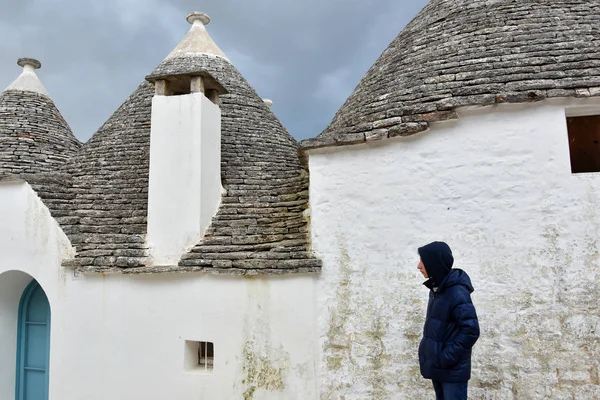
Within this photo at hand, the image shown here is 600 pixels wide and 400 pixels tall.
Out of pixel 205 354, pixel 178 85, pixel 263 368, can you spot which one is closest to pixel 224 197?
pixel 178 85

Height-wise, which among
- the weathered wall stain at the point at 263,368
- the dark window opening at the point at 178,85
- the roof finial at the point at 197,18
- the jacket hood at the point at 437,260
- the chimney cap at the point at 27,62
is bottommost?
the weathered wall stain at the point at 263,368

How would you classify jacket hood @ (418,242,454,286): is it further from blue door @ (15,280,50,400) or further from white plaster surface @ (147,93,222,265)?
blue door @ (15,280,50,400)

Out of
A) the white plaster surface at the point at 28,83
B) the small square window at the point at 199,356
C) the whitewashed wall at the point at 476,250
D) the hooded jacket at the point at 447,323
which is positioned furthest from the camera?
the white plaster surface at the point at 28,83

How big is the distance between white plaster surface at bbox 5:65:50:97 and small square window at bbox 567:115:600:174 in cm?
850

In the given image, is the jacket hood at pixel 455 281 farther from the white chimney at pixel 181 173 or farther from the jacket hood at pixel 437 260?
the white chimney at pixel 181 173

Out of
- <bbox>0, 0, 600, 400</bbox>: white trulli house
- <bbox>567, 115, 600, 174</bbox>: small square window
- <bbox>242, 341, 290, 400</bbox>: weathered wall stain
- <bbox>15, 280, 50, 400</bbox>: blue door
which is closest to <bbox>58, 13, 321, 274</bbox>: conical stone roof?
<bbox>0, 0, 600, 400</bbox>: white trulli house

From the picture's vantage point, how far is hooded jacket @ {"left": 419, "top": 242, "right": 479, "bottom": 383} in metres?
2.82

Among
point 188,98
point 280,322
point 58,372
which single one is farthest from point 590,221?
point 58,372

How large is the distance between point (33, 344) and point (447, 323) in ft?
18.7

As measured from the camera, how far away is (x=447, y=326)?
291cm

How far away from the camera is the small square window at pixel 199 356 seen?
509 centimetres

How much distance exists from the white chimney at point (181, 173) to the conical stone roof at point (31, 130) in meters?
2.58

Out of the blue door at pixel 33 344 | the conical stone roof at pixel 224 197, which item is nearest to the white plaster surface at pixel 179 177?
the conical stone roof at pixel 224 197

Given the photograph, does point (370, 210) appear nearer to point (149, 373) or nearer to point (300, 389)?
point (300, 389)
